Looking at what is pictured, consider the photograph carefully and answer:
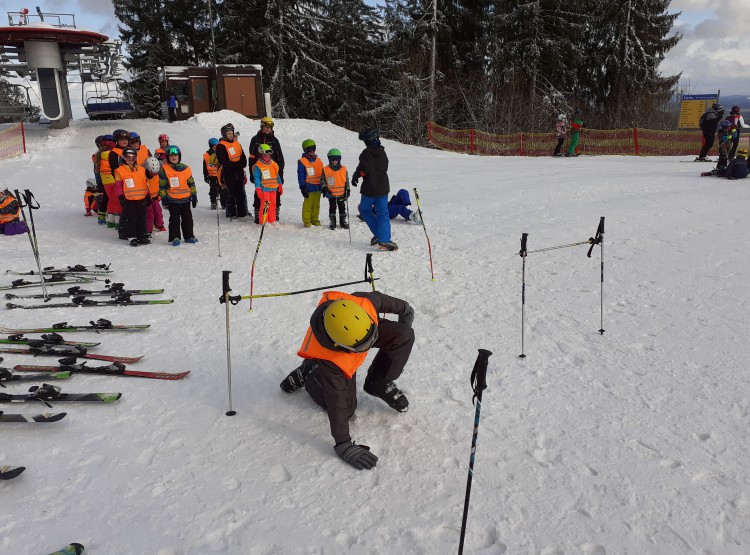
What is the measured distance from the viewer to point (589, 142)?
22.7 m

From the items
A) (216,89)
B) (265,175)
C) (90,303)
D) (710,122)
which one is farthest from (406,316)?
(216,89)

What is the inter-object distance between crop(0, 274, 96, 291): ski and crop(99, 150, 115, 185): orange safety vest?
2.80 metres

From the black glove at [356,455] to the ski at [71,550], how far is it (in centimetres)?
148

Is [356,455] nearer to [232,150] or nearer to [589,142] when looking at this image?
[232,150]

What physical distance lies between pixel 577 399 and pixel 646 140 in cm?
2179

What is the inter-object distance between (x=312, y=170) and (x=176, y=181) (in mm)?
2339

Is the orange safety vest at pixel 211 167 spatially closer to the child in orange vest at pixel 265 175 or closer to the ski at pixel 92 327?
the child in orange vest at pixel 265 175

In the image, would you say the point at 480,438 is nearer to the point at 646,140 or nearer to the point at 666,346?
the point at 666,346

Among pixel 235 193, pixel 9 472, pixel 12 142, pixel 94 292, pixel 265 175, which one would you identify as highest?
pixel 12 142

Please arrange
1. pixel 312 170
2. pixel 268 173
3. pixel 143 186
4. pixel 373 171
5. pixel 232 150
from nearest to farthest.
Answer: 1. pixel 373 171
2. pixel 143 186
3. pixel 268 173
4. pixel 312 170
5. pixel 232 150

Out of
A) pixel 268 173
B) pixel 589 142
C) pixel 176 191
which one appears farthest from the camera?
pixel 589 142

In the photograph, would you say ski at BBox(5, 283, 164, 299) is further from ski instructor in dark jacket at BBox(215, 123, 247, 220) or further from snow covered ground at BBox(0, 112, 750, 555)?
ski instructor in dark jacket at BBox(215, 123, 247, 220)

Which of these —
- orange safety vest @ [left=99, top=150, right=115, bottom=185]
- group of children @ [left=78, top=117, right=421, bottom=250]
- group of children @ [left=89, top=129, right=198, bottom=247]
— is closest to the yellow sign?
group of children @ [left=78, top=117, right=421, bottom=250]

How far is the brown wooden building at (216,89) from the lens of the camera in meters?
27.3
